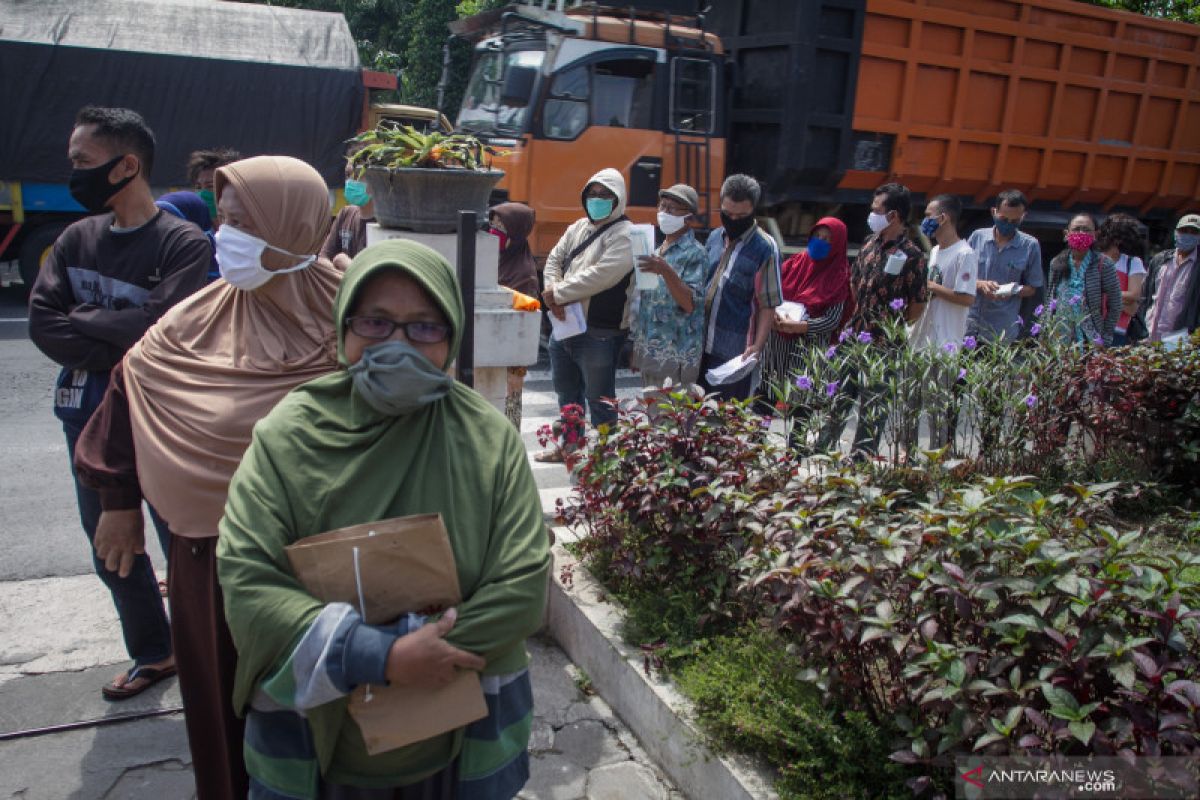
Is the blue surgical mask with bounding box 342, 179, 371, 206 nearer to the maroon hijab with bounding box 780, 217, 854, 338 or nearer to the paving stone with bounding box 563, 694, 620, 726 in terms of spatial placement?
the maroon hijab with bounding box 780, 217, 854, 338

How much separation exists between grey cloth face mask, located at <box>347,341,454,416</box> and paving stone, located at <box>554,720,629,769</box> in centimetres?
162

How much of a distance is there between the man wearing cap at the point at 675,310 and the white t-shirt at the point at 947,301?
167cm

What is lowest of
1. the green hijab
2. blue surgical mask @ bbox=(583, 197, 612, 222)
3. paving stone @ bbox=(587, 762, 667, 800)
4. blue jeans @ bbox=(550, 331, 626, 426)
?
paving stone @ bbox=(587, 762, 667, 800)

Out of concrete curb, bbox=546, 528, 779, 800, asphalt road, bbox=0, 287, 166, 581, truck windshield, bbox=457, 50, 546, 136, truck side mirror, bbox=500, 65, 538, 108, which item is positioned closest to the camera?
concrete curb, bbox=546, 528, 779, 800

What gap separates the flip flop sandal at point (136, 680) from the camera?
3.22 meters

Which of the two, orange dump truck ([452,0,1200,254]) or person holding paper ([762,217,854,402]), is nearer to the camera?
person holding paper ([762,217,854,402])

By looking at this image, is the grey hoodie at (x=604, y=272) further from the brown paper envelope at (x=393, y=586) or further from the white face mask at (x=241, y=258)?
the brown paper envelope at (x=393, y=586)

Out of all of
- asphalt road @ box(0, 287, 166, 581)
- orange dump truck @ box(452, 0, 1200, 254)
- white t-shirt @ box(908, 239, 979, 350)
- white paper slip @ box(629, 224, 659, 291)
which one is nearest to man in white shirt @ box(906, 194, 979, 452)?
white t-shirt @ box(908, 239, 979, 350)

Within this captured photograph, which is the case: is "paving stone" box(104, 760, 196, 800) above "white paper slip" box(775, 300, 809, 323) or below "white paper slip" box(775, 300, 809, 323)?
below

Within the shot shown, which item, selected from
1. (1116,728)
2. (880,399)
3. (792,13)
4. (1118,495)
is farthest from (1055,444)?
(792,13)

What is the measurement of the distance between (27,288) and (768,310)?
9883mm

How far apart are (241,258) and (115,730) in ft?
5.65

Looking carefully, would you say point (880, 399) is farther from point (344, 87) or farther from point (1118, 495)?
point (344, 87)

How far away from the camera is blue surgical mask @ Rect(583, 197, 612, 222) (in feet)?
16.4
